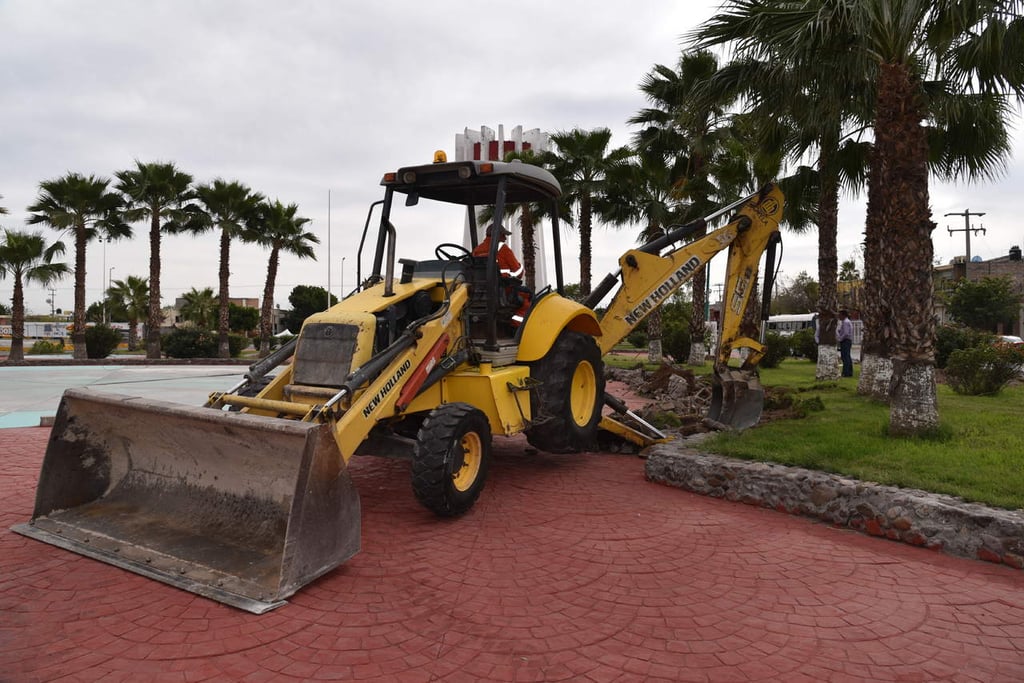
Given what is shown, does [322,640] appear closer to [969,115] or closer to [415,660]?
[415,660]

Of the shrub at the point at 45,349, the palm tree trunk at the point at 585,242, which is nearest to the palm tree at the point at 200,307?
the shrub at the point at 45,349

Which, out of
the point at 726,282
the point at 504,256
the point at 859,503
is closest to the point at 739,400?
the point at 726,282

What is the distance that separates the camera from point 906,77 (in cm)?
725

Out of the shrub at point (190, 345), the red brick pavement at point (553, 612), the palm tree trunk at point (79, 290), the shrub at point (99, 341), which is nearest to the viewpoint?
the red brick pavement at point (553, 612)

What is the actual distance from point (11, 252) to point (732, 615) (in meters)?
30.2

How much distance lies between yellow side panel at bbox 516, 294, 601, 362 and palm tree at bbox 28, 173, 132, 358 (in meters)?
24.8

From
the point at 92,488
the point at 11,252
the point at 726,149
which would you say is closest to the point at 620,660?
the point at 92,488

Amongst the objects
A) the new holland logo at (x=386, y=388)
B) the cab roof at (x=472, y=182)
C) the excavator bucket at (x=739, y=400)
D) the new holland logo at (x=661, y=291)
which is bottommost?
the excavator bucket at (x=739, y=400)

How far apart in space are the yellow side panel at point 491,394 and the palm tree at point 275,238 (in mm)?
24736

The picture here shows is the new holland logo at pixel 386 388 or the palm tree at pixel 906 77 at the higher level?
the palm tree at pixel 906 77

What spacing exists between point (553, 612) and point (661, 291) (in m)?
4.83

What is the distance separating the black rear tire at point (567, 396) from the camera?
6.43 meters

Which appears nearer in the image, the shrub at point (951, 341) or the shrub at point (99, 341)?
the shrub at point (951, 341)

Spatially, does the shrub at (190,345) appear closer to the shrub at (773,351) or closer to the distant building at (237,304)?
the shrub at (773,351)
